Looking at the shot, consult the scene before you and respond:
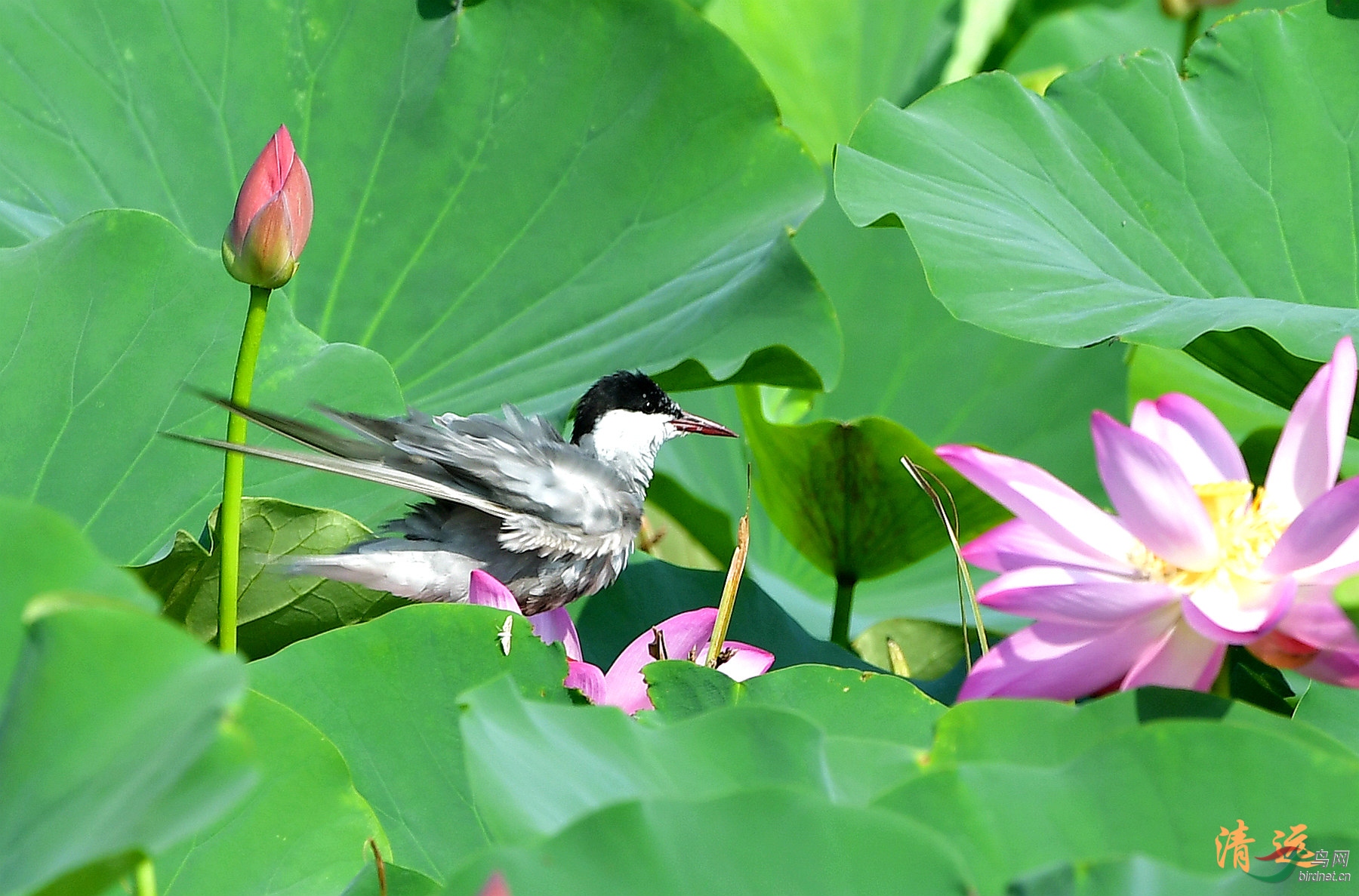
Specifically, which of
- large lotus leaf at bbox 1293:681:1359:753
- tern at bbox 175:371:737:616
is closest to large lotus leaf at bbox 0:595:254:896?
tern at bbox 175:371:737:616

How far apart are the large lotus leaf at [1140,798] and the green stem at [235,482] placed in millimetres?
632

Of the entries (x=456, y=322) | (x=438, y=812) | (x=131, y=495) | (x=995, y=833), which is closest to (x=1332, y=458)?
(x=995, y=833)

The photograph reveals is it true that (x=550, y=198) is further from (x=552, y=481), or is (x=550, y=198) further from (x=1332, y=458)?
(x=1332, y=458)

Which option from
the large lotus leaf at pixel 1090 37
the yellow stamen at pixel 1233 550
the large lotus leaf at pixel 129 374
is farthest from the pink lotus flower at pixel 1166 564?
Result: the large lotus leaf at pixel 1090 37

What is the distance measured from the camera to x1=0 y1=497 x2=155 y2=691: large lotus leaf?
0.68 m

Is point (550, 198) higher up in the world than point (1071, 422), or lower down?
higher up

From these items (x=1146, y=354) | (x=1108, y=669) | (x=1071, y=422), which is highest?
(x=1108, y=669)

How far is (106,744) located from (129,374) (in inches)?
37.7

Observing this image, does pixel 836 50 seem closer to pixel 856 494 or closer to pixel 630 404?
pixel 630 404

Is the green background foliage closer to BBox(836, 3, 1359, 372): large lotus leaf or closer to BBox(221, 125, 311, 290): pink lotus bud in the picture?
BBox(836, 3, 1359, 372): large lotus leaf

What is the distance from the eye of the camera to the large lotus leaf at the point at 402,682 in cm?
112

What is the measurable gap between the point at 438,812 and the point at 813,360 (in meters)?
0.81

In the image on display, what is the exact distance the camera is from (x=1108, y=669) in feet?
2.76

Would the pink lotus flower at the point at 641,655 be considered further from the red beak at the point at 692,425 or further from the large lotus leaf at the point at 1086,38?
the large lotus leaf at the point at 1086,38
